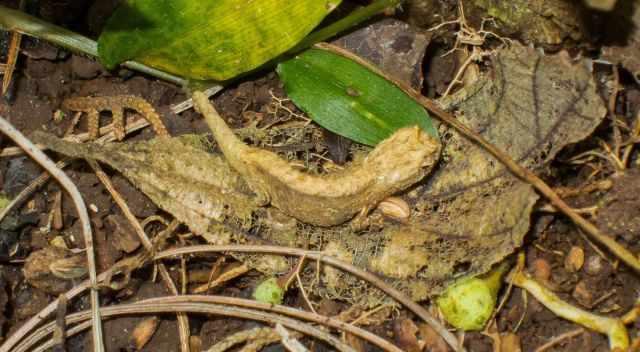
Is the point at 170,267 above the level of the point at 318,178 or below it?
below

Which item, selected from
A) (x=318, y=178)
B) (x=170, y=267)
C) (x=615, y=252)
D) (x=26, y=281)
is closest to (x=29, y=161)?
(x=26, y=281)

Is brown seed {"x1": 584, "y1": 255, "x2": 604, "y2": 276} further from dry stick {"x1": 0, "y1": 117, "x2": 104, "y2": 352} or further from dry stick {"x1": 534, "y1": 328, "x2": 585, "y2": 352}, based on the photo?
dry stick {"x1": 0, "y1": 117, "x2": 104, "y2": 352}

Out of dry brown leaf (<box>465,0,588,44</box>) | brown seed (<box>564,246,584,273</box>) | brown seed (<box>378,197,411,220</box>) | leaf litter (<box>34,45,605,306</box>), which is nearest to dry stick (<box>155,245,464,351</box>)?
leaf litter (<box>34,45,605,306</box>)

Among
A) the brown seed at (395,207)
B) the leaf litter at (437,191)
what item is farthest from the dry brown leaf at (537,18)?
the brown seed at (395,207)

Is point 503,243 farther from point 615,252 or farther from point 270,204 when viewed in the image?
point 270,204

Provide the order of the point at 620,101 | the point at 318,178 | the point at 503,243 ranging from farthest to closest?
1. the point at 620,101
2. the point at 503,243
3. the point at 318,178

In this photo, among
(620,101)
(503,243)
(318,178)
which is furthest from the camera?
(620,101)

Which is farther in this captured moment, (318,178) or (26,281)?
(26,281)
